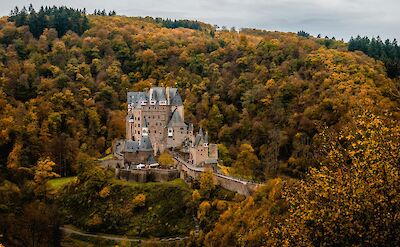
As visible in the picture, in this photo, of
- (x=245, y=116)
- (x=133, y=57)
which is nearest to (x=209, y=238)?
(x=245, y=116)

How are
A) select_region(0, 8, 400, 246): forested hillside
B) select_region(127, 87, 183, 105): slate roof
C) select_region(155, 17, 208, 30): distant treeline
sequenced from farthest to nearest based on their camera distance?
1. select_region(155, 17, 208, 30): distant treeline
2. select_region(127, 87, 183, 105): slate roof
3. select_region(0, 8, 400, 246): forested hillside

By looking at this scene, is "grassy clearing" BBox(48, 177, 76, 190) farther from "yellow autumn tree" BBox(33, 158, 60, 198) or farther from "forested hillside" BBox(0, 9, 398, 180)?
"forested hillside" BBox(0, 9, 398, 180)

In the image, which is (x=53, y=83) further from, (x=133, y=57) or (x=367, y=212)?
(x=367, y=212)

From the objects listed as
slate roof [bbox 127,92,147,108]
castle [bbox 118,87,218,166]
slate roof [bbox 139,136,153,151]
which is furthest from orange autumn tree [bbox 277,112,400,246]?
slate roof [bbox 127,92,147,108]

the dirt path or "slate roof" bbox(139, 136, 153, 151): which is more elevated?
"slate roof" bbox(139, 136, 153, 151)

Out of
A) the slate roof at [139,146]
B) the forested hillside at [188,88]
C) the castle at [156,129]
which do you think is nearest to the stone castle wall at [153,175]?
the castle at [156,129]

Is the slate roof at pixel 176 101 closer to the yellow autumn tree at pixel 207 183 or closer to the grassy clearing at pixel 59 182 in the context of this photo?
the yellow autumn tree at pixel 207 183

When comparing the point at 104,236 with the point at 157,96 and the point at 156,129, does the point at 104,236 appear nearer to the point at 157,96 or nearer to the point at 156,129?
the point at 156,129
